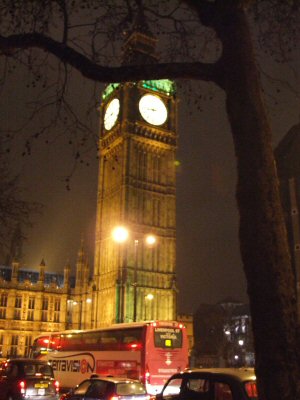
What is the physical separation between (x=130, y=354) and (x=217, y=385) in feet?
48.0

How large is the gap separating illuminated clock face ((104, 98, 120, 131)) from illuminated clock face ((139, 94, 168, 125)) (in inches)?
123

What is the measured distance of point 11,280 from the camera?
7069 cm

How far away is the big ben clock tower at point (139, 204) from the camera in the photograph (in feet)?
189

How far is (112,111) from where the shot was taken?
64188mm

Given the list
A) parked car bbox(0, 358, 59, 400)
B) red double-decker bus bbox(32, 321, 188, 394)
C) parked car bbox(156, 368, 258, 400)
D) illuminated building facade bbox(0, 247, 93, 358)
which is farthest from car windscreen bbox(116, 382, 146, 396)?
A: illuminated building facade bbox(0, 247, 93, 358)

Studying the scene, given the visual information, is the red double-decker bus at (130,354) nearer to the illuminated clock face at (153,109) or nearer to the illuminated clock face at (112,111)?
the illuminated clock face at (153,109)

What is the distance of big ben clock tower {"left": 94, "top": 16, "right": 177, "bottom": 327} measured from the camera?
57.5 metres

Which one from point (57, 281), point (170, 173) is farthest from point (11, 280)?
point (170, 173)

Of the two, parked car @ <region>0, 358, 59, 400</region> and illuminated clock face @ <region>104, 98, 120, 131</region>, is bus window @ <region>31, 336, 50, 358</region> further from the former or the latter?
illuminated clock face @ <region>104, 98, 120, 131</region>

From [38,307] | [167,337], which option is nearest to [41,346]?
[167,337]

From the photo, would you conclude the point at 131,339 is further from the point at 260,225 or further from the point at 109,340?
the point at 260,225

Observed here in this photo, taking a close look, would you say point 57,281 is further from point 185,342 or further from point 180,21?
point 180,21

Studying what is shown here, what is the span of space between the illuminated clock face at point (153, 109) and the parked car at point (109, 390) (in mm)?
52071

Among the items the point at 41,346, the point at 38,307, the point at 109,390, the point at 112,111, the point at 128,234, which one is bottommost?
the point at 109,390
